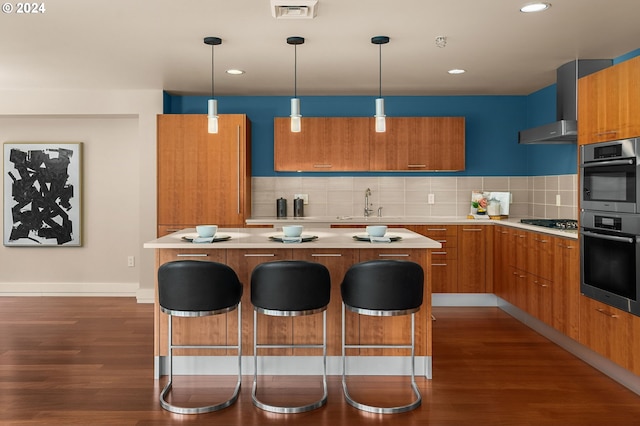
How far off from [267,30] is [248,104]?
8.61 feet

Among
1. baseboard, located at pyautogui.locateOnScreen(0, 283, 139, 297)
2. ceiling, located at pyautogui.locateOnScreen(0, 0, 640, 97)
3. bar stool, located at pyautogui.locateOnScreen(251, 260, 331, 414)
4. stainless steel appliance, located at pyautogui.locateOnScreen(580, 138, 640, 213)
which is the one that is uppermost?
ceiling, located at pyautogui.locateOnScreen(0, 0, 640, 97)

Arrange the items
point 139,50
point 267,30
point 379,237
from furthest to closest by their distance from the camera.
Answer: point 139,50 → point 267,30 → point 379,237

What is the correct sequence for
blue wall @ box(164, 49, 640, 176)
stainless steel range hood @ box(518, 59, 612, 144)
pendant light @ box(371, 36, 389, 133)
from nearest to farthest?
pendant light @ box(371, 36, 389, 133) < stainless steel range hood @ box(518, 59, 612, 144) < blue wall @ box(164, 49, 640, 176)

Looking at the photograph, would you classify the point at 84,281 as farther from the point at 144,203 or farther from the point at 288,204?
the point at 288,204

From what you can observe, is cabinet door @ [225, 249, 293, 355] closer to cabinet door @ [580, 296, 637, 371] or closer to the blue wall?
cabinet door @ [580, 296, 637, 371]

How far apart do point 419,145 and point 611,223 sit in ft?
9.57

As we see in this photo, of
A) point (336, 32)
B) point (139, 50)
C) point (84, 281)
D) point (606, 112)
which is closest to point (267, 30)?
point (336, 32)

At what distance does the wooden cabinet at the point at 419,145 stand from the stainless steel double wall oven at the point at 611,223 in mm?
2343

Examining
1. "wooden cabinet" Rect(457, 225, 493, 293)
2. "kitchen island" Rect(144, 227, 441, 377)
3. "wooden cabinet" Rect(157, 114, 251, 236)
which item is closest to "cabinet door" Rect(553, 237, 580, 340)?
"kitchen island" Rect(144, 227, 441, 377)

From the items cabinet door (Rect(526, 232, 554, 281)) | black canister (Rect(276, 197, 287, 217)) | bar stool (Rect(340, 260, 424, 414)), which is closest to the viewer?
bar stool (Rect(340, 260, 424, 414))

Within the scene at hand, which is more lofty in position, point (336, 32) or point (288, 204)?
point (336, 32)

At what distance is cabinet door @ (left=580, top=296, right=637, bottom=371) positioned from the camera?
3.43 m

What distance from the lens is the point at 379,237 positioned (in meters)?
3.75

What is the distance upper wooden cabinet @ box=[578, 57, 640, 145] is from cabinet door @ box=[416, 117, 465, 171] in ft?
7.39
